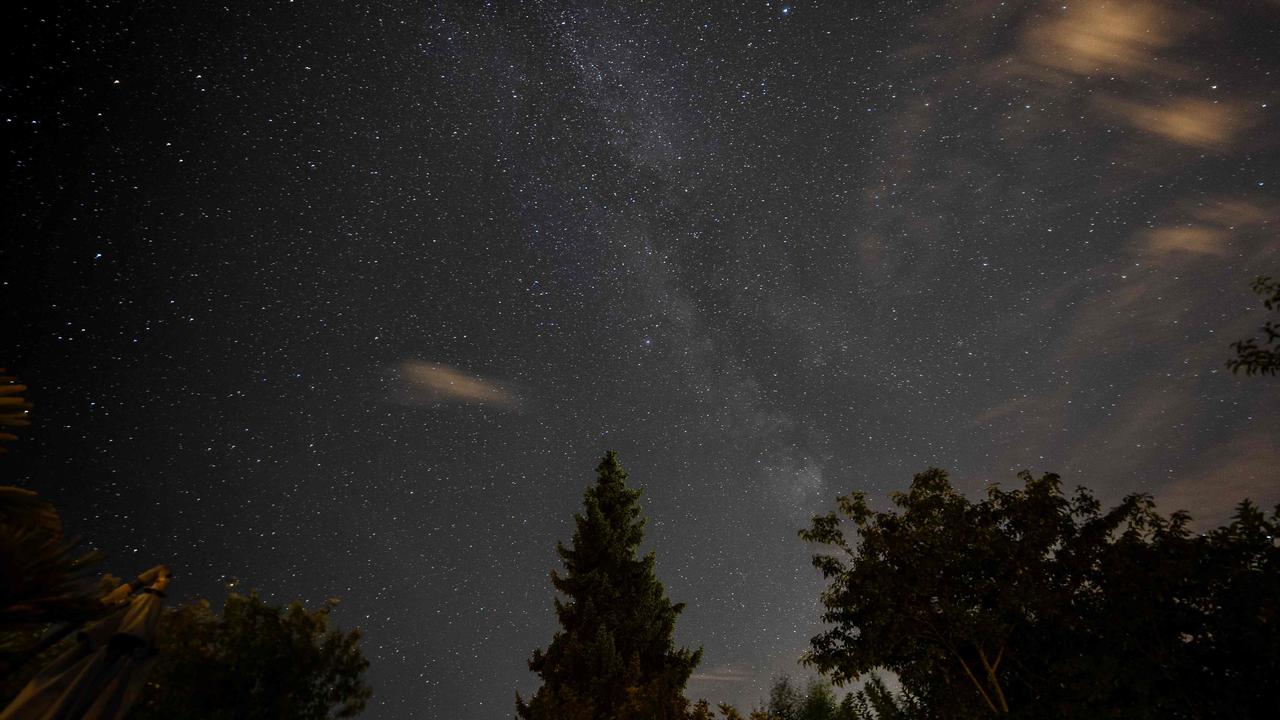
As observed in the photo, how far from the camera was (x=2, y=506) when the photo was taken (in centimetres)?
326

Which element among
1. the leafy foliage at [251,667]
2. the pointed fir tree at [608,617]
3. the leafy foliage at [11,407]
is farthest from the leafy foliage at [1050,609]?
the leafy foliage at [11,407]

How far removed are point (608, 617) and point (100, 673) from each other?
1519cm

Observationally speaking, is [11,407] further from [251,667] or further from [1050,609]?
[1050,609]

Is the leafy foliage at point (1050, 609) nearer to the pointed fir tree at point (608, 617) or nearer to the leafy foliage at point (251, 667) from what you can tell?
the pointed fir tree at point (608, 617)

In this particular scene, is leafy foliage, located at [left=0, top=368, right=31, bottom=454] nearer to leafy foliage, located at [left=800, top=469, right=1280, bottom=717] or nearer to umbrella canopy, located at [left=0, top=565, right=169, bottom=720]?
umbrella canopy, located at [left=0, top=565, right=169, bottom=720]

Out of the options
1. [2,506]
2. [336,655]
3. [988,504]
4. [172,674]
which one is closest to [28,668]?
[2,506]

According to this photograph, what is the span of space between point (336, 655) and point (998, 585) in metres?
15.9

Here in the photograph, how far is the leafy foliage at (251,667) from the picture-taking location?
31.5 feet

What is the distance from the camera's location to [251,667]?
33.3ft

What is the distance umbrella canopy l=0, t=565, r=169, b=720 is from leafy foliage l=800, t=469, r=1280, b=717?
1305 centimetres

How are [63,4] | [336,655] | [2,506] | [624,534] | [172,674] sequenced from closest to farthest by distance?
[2,506] → [172,674] → [63,4] → [336,655] → [624,534]

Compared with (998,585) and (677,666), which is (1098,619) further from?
(677,666)

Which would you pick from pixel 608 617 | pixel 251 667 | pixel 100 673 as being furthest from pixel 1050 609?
pixel 251 667

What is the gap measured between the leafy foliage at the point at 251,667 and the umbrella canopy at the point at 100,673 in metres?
7.41
